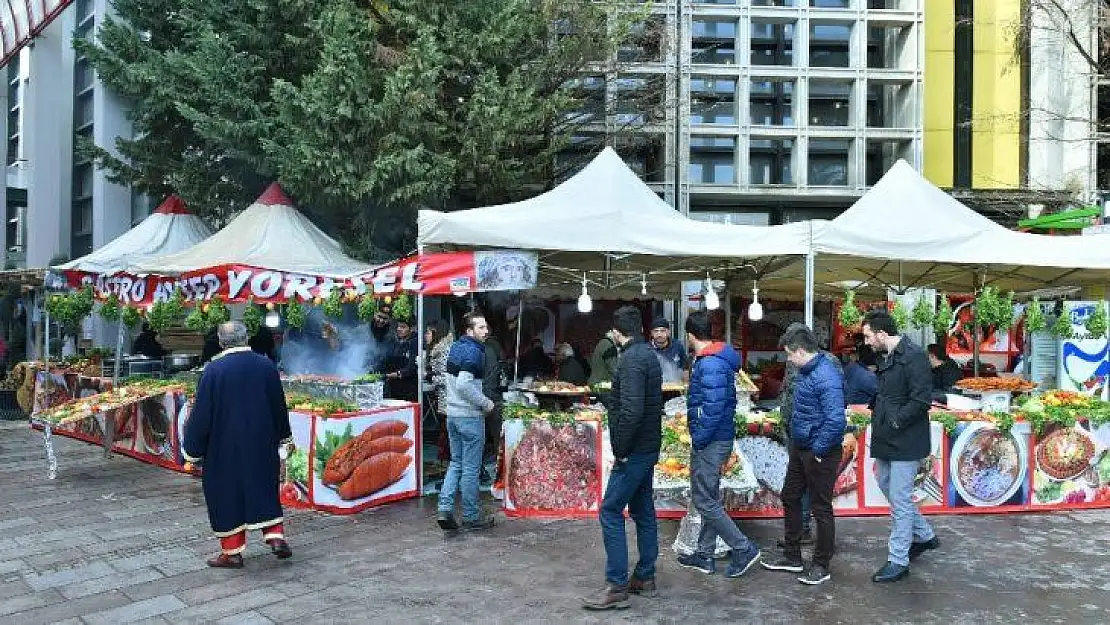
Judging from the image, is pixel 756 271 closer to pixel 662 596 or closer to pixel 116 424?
pixel 662 596

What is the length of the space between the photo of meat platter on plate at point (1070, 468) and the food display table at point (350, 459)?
20.4 feet

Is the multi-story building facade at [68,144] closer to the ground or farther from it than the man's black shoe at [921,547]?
farther from it

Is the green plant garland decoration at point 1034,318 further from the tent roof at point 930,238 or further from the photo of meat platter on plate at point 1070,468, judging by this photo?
the photo of meat platter on plate at point 1070,468

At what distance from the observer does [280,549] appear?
6398 millimetres

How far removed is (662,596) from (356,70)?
29.8 ft

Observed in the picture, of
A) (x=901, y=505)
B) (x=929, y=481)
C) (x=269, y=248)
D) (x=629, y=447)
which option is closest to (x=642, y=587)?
(x=629, y=447)

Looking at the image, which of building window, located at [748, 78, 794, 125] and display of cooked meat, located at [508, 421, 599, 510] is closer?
display of cooked meat, located at [508, 421, 599, 510]

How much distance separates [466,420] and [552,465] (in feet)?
3.69

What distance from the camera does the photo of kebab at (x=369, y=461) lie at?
7.86m

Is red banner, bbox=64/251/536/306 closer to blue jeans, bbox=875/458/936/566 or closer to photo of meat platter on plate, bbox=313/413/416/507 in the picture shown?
photo of meat platter on plate, bbox=313/413/416/507

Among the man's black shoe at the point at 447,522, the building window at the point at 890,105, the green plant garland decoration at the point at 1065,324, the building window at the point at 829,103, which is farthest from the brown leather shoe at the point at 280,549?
the building window at the point at 890,105

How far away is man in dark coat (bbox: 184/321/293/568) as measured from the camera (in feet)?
20.3

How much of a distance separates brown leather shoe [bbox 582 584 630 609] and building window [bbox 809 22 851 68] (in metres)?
16.0

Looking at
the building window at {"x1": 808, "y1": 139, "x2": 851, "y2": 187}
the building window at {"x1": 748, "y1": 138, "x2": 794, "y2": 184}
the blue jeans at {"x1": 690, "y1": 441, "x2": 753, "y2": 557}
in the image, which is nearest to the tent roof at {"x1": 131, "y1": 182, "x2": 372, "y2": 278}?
the blue jeans at {"x1": 690, "y1": 441, "x2": 753, "y2": 557}
